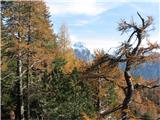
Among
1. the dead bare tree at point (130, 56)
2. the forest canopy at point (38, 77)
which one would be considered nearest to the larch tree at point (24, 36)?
the forest canopy at point (38, 77)

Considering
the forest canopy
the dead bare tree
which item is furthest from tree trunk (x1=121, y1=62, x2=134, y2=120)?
the forest canopy

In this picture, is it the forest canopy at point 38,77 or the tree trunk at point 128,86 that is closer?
the tree trunk at point 128,86

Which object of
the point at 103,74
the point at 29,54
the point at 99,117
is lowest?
the point at 99,117

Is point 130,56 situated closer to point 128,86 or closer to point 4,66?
point 128,86

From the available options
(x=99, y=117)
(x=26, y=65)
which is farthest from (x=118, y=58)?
(x=26, y=65)

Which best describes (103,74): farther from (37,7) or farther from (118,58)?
(37,7)

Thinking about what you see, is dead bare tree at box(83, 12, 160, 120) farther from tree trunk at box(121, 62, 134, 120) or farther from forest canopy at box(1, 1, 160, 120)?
forest canopy at box(1, 1, 160, 120)

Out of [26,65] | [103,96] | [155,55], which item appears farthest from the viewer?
[26,65]

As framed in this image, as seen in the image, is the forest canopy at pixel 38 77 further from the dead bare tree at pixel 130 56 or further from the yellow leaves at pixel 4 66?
the dead bare tree at pixel 130 56

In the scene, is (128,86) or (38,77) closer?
(128,86)

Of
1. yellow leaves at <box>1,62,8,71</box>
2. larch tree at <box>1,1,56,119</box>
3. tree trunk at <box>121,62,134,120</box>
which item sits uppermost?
larch tree at <box>1,1,56,119</box>

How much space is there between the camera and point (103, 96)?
31.2 m

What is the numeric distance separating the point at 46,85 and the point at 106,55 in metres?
22.5

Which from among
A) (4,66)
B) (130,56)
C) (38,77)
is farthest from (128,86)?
(38,77)
